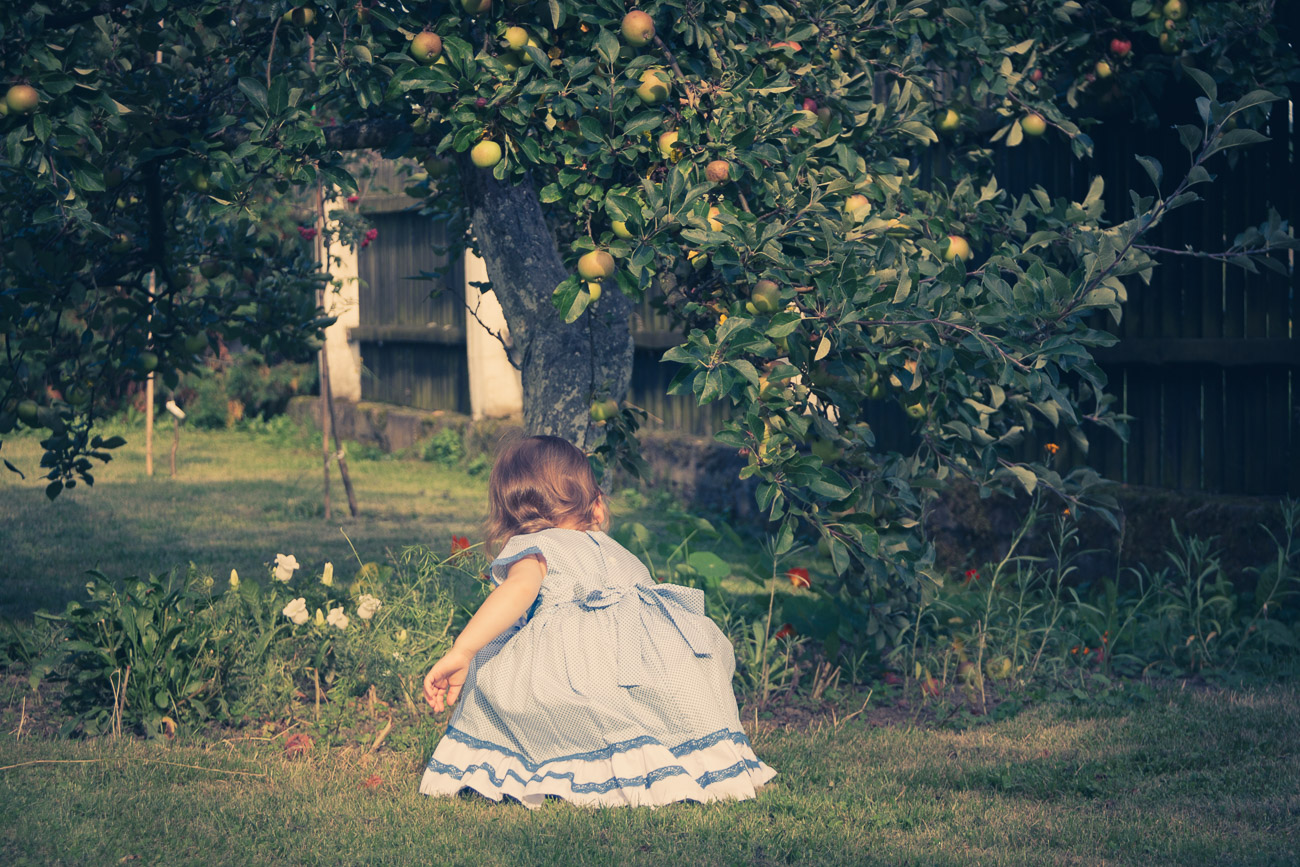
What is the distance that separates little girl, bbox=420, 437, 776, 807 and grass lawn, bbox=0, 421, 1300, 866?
0.11m

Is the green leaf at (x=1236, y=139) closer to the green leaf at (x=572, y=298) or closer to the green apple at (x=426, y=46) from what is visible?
the green leaf at (x=572, y=298)

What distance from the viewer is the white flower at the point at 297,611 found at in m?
4.16

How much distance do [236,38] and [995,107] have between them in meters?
2.64

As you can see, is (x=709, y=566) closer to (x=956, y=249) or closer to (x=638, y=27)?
(x=956, y=249)

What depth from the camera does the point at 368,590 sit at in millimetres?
4578

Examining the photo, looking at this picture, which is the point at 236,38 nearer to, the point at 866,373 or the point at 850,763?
the point at 866,373

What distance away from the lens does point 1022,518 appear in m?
5.91

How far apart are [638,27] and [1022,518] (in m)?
3.53

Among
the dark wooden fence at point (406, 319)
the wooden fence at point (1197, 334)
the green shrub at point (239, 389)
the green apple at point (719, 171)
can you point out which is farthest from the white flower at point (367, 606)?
the green shrub at point (239, 389)

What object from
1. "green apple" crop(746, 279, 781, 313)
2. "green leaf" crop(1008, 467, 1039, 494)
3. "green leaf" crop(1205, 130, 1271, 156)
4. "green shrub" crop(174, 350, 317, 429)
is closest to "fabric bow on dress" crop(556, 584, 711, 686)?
"green apple" crop(746, 279, 781, 313)

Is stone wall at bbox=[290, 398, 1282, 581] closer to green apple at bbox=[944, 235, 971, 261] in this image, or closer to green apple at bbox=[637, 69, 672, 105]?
green apple at bbox=[944, 235, 971, 261]

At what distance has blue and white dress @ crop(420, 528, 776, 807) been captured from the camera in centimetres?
346

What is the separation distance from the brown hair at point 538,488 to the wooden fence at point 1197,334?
2.86 meters

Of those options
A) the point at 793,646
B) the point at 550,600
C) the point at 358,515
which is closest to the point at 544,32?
the point at 550,600
